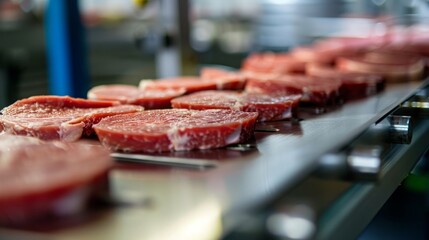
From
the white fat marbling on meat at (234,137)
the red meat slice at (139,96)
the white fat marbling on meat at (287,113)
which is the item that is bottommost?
the white fat marbling on meat at (287,113)

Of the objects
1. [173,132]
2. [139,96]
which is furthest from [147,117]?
[139,96]

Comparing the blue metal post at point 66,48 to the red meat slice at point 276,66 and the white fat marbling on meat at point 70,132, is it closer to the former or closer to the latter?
the red meat slice at point 276,66

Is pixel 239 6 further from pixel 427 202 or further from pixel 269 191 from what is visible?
pixel 269 191

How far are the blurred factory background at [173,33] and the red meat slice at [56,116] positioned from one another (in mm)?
1830

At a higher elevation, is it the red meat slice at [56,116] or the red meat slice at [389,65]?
the red meat slice at [56,116]

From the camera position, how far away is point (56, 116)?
4.98ft

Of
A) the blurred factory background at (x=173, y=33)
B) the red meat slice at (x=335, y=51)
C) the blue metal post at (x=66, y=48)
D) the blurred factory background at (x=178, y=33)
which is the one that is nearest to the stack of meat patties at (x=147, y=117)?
the red meat slice at (x=335, y=51)

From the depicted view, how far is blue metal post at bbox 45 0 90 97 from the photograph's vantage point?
308 cm

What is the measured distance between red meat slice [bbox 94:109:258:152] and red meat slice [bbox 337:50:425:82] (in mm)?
1307

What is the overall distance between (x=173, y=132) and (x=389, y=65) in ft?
5.37

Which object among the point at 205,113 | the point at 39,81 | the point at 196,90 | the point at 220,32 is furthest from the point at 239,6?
the point at 205,113

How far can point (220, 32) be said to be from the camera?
22.3ft

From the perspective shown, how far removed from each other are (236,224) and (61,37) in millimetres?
2483

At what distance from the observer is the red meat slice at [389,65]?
100 inches
